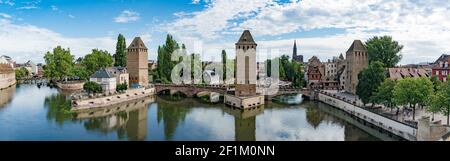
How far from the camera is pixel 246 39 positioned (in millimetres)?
30062

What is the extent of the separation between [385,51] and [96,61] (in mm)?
33800

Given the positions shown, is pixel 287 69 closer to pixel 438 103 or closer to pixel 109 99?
pixel 109 99

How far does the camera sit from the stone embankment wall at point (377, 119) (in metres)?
17.0

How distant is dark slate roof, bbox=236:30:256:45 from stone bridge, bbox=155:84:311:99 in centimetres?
499

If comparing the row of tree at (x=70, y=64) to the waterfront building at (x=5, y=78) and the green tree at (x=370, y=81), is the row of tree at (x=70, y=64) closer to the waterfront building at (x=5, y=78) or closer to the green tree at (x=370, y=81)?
the waterfront building at (x=5, y=78)

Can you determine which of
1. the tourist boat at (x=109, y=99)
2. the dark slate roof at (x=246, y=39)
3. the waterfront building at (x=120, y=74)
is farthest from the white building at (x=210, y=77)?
the dark slate roof at (x=246, y=39)

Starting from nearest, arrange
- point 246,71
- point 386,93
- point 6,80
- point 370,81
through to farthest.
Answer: point 386,93, point 370,81, point 246,71, point 6,80

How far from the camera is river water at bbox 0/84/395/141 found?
61.1 feet

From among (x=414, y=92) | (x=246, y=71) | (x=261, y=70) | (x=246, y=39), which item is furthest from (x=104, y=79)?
(x=261, y=70)

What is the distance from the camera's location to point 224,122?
23000mm

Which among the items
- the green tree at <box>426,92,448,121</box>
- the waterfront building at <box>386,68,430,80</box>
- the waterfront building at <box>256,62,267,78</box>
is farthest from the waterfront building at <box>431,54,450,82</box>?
the waterfront building at <box>256,62,267,78</box>

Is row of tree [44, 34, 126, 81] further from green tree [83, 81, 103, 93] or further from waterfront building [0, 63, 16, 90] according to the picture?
green tree [83, 81, 103, 93]

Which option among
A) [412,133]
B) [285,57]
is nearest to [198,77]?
[285,57]

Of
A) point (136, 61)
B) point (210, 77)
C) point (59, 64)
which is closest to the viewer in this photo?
point (136, 61)
